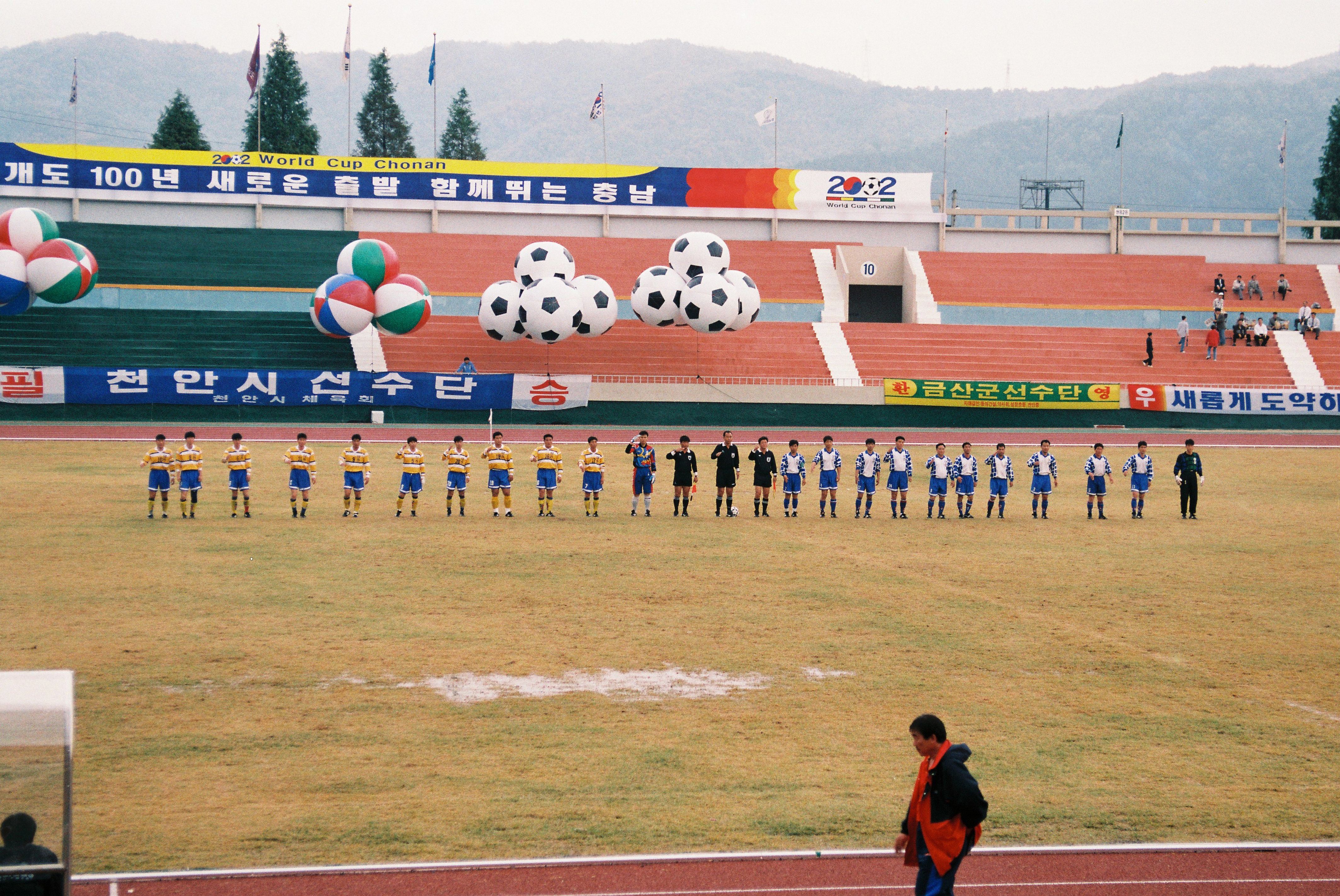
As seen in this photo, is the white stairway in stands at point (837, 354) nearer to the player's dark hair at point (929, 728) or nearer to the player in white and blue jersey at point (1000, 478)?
the player in white and blue jersey at point (1000, 478)

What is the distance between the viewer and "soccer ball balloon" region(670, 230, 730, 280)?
43375 mm

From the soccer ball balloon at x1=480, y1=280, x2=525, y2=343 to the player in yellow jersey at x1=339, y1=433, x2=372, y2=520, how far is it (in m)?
19.0

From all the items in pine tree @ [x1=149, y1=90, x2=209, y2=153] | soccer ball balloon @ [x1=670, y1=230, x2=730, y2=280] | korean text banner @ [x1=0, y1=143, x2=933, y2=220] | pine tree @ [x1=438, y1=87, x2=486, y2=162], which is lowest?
soccer ball balloon @ [x1=670, y1=230, x2=730, y2=280]

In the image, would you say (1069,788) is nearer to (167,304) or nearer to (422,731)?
(422,731)

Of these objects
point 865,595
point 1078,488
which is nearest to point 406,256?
point 1078,488

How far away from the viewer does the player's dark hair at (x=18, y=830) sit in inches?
191

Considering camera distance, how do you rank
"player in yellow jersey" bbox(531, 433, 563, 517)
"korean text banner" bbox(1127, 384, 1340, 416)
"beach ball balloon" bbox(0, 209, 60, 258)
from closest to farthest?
"player in yellow jersey" bbox(531, 433, 563, 517) < "beach ball balloon" bbox(0, 209, 60, 258) < "korean text banner" bbox(1127, 384, 1340, 416)

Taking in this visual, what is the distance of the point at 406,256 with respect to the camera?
52188mm

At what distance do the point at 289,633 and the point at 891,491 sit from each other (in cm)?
1438

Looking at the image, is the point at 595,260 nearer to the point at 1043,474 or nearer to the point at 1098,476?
the point at 1043,474

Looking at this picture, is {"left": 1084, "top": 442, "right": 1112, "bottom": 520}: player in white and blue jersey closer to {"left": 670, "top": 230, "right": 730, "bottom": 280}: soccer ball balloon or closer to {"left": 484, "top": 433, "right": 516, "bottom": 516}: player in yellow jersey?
{"left": 484, "top": 433, "right": 516, "bottom": 516}: player in yellow jersey

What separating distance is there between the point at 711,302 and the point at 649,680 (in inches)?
1233

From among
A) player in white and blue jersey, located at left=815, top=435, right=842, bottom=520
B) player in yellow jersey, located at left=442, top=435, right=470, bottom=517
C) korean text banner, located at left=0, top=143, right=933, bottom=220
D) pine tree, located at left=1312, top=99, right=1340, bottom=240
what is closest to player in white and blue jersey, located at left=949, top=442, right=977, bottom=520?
player in white and blue jersey, located at left=815, top=435, right=842, bottom=520

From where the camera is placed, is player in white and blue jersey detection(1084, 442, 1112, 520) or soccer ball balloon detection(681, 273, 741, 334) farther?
soccer ball balloon detection(681, 273, 741, 334)
